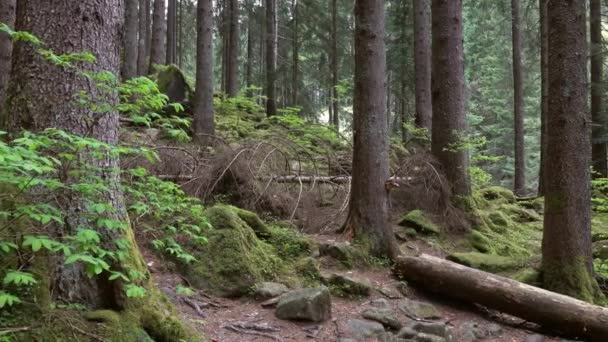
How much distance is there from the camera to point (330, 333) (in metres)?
4.85

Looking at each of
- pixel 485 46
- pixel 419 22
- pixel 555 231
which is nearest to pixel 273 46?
pixel 419 22

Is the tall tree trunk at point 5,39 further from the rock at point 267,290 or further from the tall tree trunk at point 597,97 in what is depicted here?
the tall tree trunk at point 597,97

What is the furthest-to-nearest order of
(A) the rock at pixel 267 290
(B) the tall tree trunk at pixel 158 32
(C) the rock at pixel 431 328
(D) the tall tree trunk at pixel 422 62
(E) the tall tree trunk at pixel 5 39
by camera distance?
(B) the tall tree trunk at pixel 158 32, (D) the tall tree trunk at pixel 422 62, (E) the tall tree trunk at pixel 5 39, (A) the rock at pixel 267 290, (C) the rock at pixel 431 328

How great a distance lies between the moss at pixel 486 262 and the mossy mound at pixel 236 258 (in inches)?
94.8

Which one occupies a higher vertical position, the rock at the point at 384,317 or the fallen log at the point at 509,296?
the fallen log at the point at 509,296

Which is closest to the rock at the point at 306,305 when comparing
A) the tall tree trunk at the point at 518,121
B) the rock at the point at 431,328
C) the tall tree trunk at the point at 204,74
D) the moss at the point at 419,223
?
the rock at the point at 431,328

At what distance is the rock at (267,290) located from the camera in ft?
17.6

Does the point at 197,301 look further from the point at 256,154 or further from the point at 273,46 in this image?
the point at 273,46

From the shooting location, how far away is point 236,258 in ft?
18.4

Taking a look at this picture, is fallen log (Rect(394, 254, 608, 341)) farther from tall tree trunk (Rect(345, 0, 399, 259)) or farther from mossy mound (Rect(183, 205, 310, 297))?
mossy mound (Rect(183, 205, 310, 297))

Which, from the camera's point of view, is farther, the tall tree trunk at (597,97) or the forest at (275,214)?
the tall tree trunk at (597,97)

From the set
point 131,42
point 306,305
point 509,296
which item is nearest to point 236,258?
point 306,305

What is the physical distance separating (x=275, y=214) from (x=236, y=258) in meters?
2.47

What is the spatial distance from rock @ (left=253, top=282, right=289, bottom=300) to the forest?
3cm
